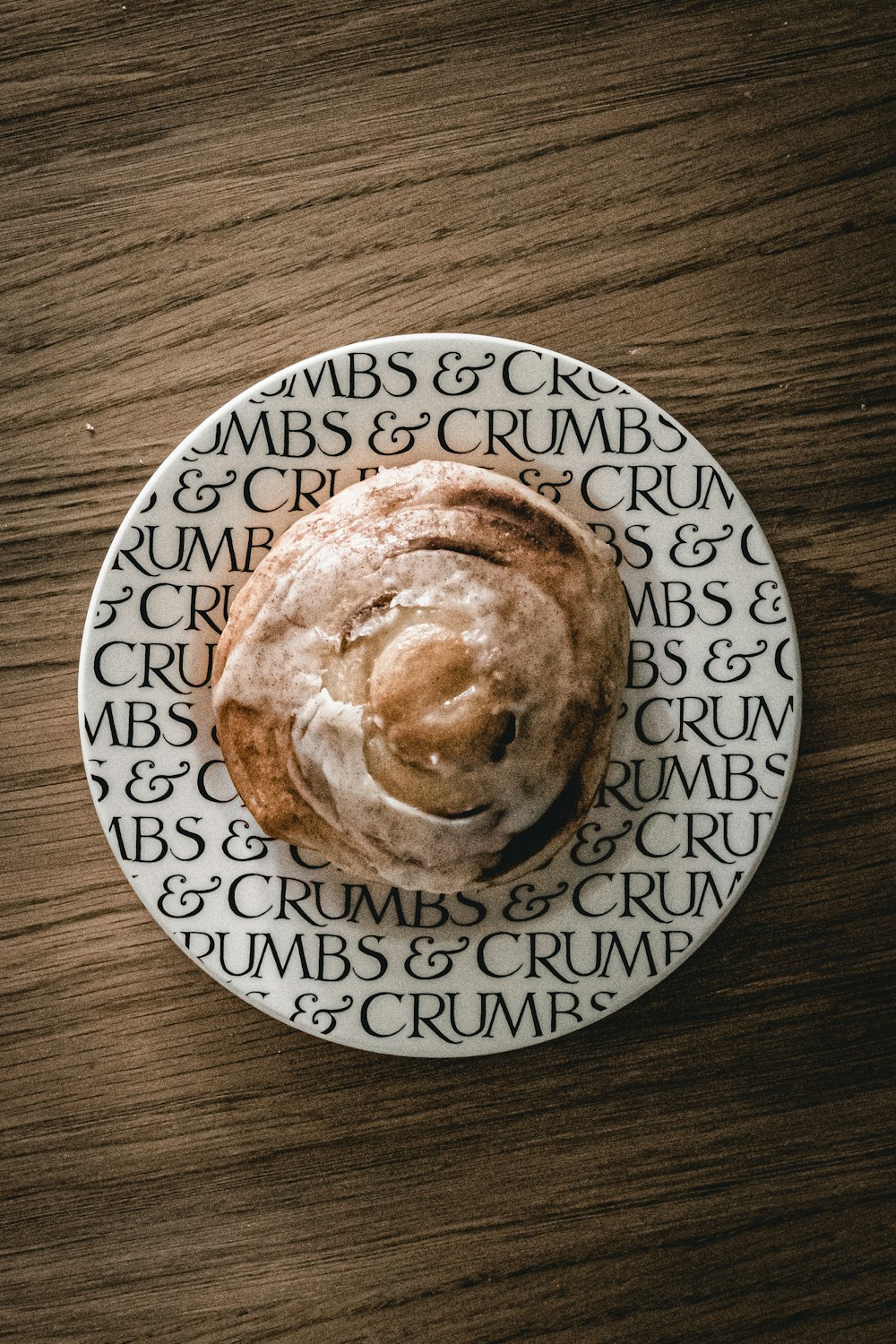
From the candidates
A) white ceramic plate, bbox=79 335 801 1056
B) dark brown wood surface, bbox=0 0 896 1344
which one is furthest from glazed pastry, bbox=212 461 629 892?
dark brown wood surface, bbox=0 0 896 1344

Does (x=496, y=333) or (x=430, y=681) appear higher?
(x=496, y=333)

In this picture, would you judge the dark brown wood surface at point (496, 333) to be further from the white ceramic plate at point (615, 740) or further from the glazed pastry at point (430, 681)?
the glazed pastry at point (430, 681)

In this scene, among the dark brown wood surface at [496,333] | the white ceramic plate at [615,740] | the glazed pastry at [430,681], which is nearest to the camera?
the glazed pastry at [430,681]

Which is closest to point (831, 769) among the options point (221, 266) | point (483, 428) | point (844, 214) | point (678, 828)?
point (678, 828)

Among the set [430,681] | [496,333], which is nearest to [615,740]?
[430,681]

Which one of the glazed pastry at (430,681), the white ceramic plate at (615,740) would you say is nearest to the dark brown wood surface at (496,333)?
the white ceramic plate at (615,740)

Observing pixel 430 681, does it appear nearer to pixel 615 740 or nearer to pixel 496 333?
pixel 615 740
